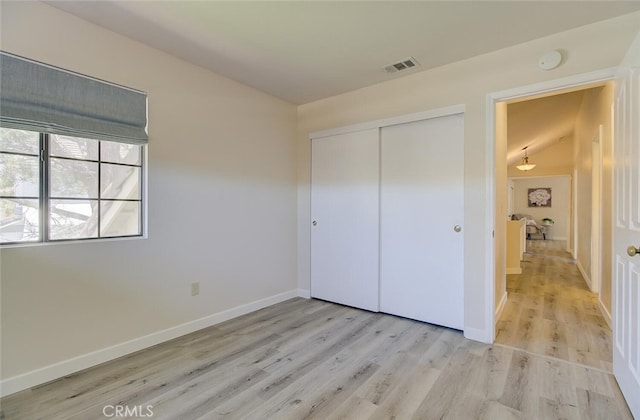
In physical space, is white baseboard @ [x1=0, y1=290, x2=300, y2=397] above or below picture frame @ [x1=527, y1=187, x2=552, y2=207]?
below

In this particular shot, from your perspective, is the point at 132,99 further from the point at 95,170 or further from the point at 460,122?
the point at 460,122

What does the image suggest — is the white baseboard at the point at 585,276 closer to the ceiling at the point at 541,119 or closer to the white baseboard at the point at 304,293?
the ceiling at the point at 541,119

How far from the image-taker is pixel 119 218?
94.1 inches

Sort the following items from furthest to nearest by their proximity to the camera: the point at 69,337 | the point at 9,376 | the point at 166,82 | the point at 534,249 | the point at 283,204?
the point at 534,249 < the point at 283,204 < the point at 166,82 < the point at 69,337 < the point at 9,376

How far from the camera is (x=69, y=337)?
208cm

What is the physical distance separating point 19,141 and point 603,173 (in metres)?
5.27

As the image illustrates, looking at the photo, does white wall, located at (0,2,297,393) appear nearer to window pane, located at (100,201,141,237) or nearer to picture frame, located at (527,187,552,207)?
window pane, located at (100,201,141,237)

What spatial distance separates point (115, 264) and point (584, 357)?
3.63 meters

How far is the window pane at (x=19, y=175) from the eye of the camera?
6.10ft

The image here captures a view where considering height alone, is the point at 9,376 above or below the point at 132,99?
below

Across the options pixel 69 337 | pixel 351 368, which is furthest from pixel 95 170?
pixel 351 368

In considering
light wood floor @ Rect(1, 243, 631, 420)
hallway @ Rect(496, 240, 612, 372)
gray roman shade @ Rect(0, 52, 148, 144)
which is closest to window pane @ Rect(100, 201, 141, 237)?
gray roman shade @ Rect(0, 52, 148, 144)

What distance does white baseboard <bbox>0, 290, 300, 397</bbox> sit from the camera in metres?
1.87

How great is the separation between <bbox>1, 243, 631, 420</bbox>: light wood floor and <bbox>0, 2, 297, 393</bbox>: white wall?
0.28 m
